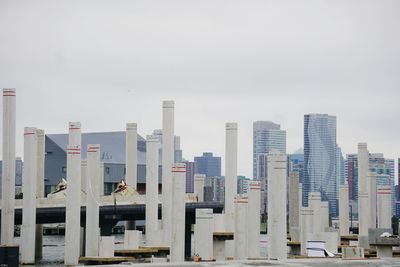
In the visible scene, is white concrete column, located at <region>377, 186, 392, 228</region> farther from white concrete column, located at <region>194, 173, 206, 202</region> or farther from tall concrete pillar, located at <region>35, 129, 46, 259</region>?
tall concrete pillar, located at <region>35, 129, 46, 259</region>

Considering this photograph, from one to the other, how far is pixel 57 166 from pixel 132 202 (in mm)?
68494

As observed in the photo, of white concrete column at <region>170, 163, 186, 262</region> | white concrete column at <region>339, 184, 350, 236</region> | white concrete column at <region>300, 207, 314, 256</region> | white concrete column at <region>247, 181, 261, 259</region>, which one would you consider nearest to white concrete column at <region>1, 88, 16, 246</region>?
white concrete column at <region>170, 163, 186, 262</region>

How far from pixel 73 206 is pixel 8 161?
10.3 meters

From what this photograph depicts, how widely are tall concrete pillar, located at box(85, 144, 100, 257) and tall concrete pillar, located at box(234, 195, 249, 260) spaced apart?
37.4ft

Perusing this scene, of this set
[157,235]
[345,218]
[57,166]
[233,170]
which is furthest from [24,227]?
[57,166]

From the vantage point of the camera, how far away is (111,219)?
96.8 metres

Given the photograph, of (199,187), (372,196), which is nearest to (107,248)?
(372,196)

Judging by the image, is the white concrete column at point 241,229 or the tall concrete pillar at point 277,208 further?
the white concrete column at point 241,229

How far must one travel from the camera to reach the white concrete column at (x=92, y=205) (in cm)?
7325

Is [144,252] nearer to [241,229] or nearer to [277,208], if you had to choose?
[241,229]

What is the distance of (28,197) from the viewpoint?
249 feet

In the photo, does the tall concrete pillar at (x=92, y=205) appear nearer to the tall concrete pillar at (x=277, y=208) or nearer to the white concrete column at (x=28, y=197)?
the white concrete column at (x=28, y=197)

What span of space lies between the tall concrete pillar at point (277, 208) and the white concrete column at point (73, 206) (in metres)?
19.2

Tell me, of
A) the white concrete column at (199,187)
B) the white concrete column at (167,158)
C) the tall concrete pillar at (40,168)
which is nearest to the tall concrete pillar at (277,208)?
the white concrete column at (167,158)
